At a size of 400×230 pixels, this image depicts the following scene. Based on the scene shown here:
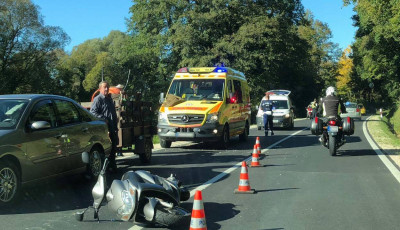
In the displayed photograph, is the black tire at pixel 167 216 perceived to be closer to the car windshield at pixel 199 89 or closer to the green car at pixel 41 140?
the green car at pixel 41 140

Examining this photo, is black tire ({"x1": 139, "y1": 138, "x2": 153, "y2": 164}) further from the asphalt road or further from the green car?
the green car

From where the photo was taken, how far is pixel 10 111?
6.82m

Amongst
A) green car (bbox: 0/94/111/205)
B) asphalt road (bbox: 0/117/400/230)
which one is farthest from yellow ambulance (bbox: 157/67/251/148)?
green car (bbox: 0/94/111/205)

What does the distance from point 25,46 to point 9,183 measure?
4199 centimetres

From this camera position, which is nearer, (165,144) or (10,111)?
(10,111)

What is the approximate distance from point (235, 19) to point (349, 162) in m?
32.3

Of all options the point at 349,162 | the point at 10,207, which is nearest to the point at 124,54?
the point at 349,162

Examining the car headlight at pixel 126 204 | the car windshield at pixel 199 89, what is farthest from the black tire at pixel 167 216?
the car windshield at pixel 199 89

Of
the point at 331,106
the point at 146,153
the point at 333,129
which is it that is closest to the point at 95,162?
the point at 146,153

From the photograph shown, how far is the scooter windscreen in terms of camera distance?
5223 millimetres

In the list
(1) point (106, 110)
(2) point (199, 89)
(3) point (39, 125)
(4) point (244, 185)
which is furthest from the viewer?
(2) point (199, 89)

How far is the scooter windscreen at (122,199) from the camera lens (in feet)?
17.1

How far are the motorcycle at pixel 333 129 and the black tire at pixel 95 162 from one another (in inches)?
265

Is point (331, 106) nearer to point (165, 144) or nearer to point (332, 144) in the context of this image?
point (332, 144)
